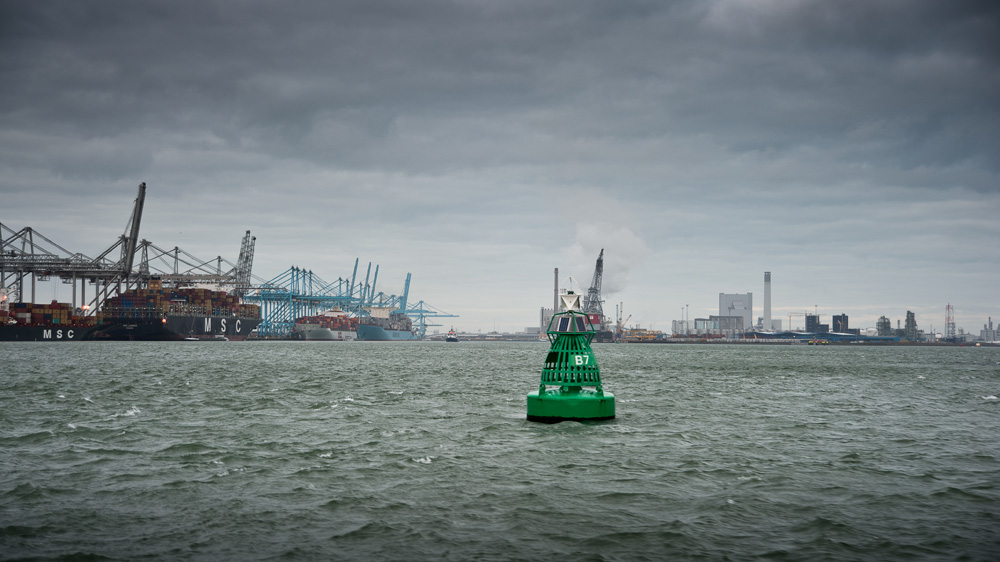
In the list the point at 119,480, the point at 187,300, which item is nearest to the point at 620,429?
the point at 119,480

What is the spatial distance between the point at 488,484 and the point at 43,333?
181126 mm

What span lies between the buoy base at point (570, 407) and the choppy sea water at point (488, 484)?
0.67 meters

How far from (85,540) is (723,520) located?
12152 millimetres

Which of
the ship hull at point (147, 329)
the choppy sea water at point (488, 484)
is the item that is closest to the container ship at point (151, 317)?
the ship hull at point (147, 329)

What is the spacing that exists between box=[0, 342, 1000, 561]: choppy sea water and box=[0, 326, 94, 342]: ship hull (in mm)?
151190

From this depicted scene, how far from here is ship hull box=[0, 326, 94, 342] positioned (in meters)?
161

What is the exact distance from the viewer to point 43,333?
165375 mm

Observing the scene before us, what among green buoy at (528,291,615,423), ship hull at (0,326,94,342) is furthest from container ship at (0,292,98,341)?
green buoy at (528,291,615,423)

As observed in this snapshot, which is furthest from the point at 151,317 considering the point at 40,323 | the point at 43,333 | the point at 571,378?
→ the point at 571,378

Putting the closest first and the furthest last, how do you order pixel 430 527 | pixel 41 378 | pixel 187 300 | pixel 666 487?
pixel 430 527, pixel 666 487, pixel 41 378, pixel 187 300

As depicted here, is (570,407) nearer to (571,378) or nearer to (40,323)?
(571,378)

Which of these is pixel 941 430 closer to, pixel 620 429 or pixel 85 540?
pixel 620 429

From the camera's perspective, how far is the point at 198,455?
21.6m

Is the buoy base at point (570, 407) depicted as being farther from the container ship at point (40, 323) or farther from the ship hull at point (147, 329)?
the ship hull at point (147, 329)
